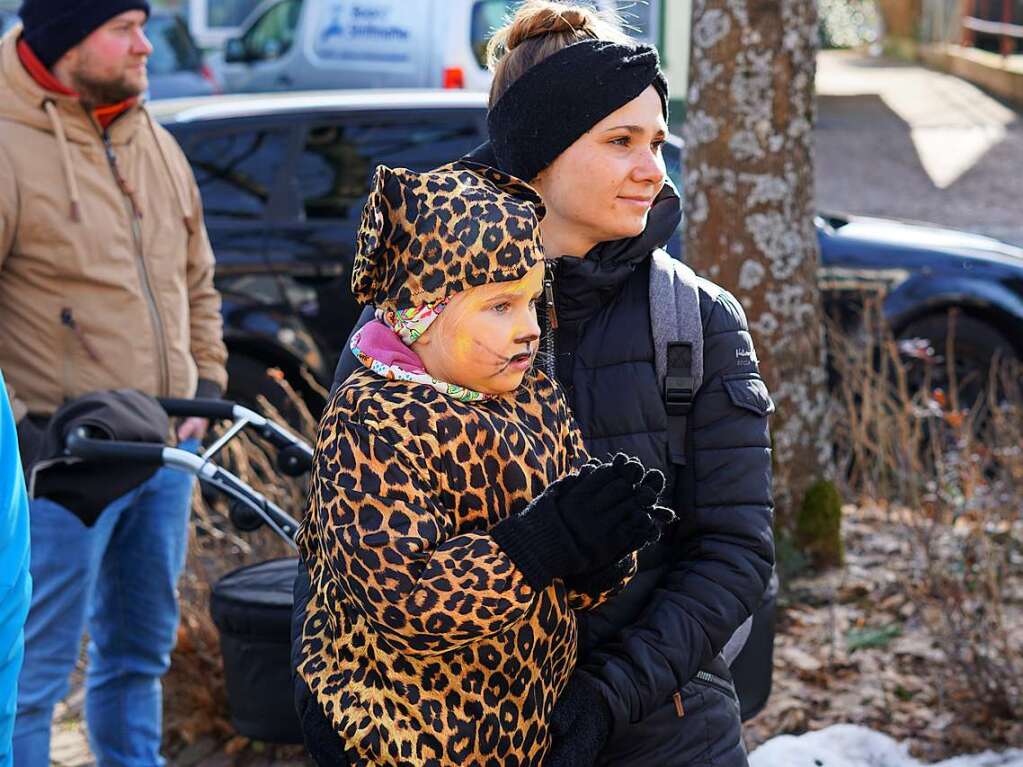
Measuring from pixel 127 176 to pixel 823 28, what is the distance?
103 feet

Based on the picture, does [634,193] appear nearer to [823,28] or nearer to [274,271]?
[274,271]

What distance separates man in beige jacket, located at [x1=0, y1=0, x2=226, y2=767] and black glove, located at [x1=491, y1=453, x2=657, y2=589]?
1.89 meters

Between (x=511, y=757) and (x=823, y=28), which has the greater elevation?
(x=511, y=757)

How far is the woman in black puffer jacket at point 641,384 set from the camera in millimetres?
2395

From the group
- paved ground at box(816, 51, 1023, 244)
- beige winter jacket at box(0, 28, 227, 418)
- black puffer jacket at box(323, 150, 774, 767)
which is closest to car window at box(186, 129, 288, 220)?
beige winter jacket at box(0, 28, 227, 418)

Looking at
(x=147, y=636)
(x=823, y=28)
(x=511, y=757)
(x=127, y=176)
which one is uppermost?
(x=127, y=176)

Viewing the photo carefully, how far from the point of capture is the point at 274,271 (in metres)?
6.78

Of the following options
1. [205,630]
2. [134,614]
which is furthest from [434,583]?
[205,630]

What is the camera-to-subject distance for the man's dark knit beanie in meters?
3.74

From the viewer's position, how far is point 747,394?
7.91 ft

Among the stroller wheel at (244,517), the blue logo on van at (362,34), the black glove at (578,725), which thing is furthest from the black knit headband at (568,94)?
the blue logo on van at (362,34)

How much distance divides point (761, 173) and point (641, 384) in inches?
107

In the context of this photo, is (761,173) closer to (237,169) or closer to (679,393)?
(679,393)

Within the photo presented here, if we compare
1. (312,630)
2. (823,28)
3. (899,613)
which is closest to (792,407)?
(899,613)
